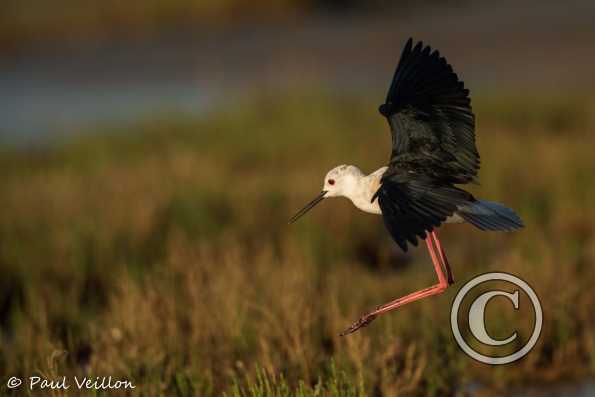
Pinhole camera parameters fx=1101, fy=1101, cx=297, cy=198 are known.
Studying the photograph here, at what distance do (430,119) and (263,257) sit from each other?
1.84 metres

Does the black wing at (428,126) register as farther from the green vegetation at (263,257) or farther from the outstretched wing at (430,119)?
the green vegetation at (263,257)

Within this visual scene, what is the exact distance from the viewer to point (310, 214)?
6.31m

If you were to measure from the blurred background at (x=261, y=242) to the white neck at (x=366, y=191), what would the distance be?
557 mm

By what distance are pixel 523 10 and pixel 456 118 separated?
12175 millimetres

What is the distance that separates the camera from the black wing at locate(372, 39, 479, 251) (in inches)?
144

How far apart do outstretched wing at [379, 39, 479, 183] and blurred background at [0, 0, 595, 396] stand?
29.5 inches

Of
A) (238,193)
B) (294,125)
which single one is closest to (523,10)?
(294,125)

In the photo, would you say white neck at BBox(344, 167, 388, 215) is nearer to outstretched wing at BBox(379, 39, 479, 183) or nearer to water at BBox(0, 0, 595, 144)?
outstretched wing at BBox(379, 39, 479, 183)

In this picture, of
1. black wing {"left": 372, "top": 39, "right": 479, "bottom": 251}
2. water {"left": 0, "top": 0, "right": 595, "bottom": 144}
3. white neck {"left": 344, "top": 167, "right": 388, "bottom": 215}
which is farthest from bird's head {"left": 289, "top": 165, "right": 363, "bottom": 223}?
water {"left": 0, "top": 0, "right": 595, "bottom": 144}

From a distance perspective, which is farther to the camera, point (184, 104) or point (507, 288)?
point (184, 104)

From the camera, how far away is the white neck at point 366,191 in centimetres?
374

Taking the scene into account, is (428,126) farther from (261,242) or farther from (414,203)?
(261,242)

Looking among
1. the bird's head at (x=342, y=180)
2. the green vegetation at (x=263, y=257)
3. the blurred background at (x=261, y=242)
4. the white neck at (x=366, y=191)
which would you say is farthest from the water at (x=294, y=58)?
the white neck at (x=366, y=191)

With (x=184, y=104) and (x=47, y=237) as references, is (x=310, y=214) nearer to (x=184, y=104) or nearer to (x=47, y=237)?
(x=47, y=237)
